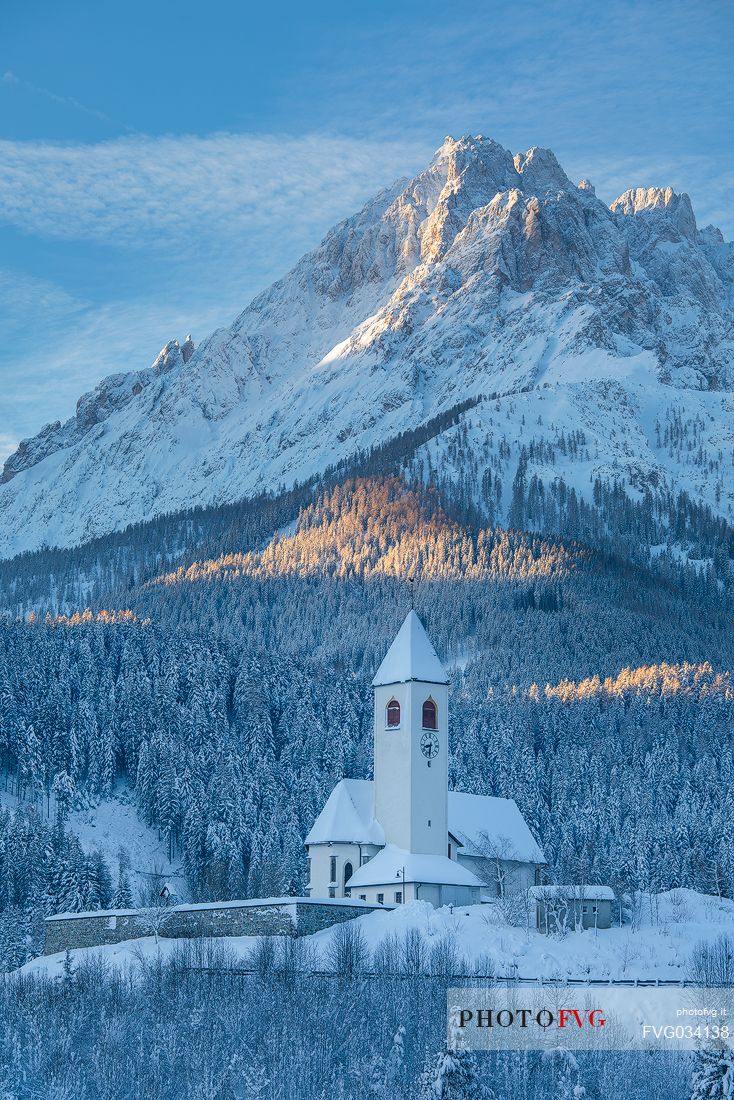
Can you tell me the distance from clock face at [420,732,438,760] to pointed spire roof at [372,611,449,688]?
3.58m

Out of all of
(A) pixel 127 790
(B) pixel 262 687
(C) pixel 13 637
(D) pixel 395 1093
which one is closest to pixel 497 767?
(B) pixel 262 687

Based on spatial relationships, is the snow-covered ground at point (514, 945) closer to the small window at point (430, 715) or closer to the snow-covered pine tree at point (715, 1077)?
the small window at point (430, 715)

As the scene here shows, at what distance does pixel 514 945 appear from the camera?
264 ft

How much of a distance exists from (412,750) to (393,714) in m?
3.48

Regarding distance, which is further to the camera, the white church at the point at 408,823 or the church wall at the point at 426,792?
the church wall at the point at 426,792

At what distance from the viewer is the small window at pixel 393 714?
104250 mm

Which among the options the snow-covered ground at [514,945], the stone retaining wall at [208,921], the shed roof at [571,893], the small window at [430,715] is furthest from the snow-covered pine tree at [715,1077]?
the small window at [430,715]

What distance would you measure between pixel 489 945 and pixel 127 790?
74.2 m

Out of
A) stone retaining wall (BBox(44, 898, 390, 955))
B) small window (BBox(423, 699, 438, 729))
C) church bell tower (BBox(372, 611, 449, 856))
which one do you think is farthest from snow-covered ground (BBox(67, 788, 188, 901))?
stone retaining wall (BBox(44, 898, 390, 955))

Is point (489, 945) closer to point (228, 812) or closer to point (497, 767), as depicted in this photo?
point (228, 812)

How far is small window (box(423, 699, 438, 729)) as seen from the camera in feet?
342

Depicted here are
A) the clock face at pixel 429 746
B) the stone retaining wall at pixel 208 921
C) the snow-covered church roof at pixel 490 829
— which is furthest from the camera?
the snow-covered church roof at pixel 490 829

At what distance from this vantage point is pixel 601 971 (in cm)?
7700

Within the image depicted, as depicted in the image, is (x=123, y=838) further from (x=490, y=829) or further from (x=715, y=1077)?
(x=715, y=1077)
